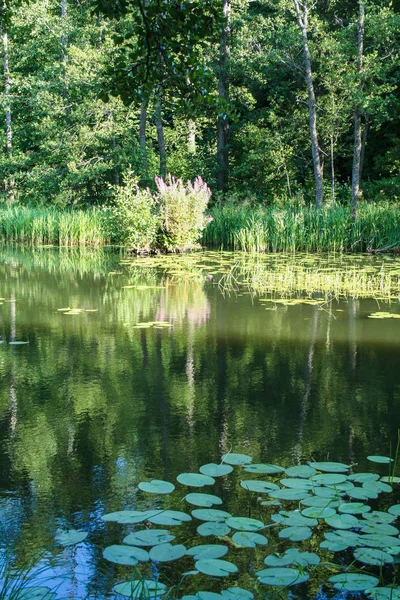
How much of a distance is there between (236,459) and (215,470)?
0.19m

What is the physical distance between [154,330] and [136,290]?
239cm

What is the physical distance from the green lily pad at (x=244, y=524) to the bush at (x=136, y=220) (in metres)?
10.3

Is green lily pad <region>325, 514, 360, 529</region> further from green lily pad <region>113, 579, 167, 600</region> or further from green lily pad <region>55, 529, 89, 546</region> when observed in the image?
green lily pad <region>55, 529, 89, 546</region>

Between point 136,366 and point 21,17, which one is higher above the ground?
point 21,17

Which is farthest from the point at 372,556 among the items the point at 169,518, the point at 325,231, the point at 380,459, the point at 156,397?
the point at 325,231

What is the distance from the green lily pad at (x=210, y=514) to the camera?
2.52 metres

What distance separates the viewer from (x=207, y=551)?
2.28 metres

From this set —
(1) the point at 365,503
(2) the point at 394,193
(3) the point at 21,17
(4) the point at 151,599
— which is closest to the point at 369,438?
(1) the point at 365,503

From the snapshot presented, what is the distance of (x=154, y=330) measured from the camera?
614 cm

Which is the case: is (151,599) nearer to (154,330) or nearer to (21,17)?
(154,330)

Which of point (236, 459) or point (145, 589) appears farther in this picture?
point (236, 459)

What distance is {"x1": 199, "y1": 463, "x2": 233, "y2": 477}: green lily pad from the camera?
293 centimetres

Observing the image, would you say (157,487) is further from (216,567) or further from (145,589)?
(145,589)

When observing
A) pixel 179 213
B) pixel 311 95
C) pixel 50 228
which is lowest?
pixel 50 228
